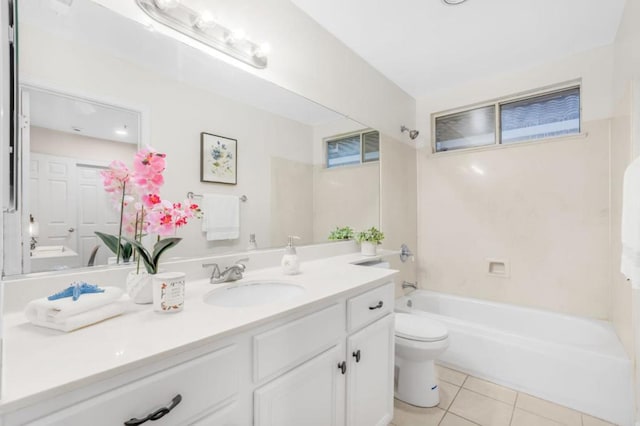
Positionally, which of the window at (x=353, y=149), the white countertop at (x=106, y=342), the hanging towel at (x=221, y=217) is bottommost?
the white countertop at (x=106, y=342)

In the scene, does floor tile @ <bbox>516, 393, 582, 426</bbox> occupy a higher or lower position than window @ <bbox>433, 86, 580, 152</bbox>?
lower

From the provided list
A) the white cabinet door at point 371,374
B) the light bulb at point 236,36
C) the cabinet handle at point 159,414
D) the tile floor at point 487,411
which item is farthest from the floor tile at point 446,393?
the light bulb at point 236,36

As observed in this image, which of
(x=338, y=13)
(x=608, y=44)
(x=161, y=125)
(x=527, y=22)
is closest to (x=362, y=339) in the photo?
(x=161, y=125)

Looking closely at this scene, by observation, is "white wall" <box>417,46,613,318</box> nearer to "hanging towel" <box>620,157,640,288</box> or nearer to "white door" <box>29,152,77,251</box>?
"hanging towel" <box>620,157,640,288</box>

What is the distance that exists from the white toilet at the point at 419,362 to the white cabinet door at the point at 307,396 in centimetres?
78

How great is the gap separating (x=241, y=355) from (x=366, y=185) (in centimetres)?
181

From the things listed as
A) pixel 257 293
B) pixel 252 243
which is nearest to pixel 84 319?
pixel 257 293

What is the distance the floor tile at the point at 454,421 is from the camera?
1.67 meters

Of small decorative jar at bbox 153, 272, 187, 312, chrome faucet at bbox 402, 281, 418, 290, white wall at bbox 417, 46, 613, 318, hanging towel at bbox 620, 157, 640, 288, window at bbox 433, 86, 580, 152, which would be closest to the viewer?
small decorative jar at bbox 153, 272, 187, 312

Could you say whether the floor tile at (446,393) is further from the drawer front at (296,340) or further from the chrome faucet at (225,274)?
the chrome faucet at (225,274)

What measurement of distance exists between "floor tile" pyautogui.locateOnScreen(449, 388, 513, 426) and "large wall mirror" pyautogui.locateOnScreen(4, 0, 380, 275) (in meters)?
1.51

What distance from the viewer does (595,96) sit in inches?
88.4

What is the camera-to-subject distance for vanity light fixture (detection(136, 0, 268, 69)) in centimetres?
117

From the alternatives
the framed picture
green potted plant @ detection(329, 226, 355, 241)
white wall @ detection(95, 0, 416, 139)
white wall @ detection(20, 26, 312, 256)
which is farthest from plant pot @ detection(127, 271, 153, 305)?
Result: green potted plant @ detection(329, 226, 355, 241)
